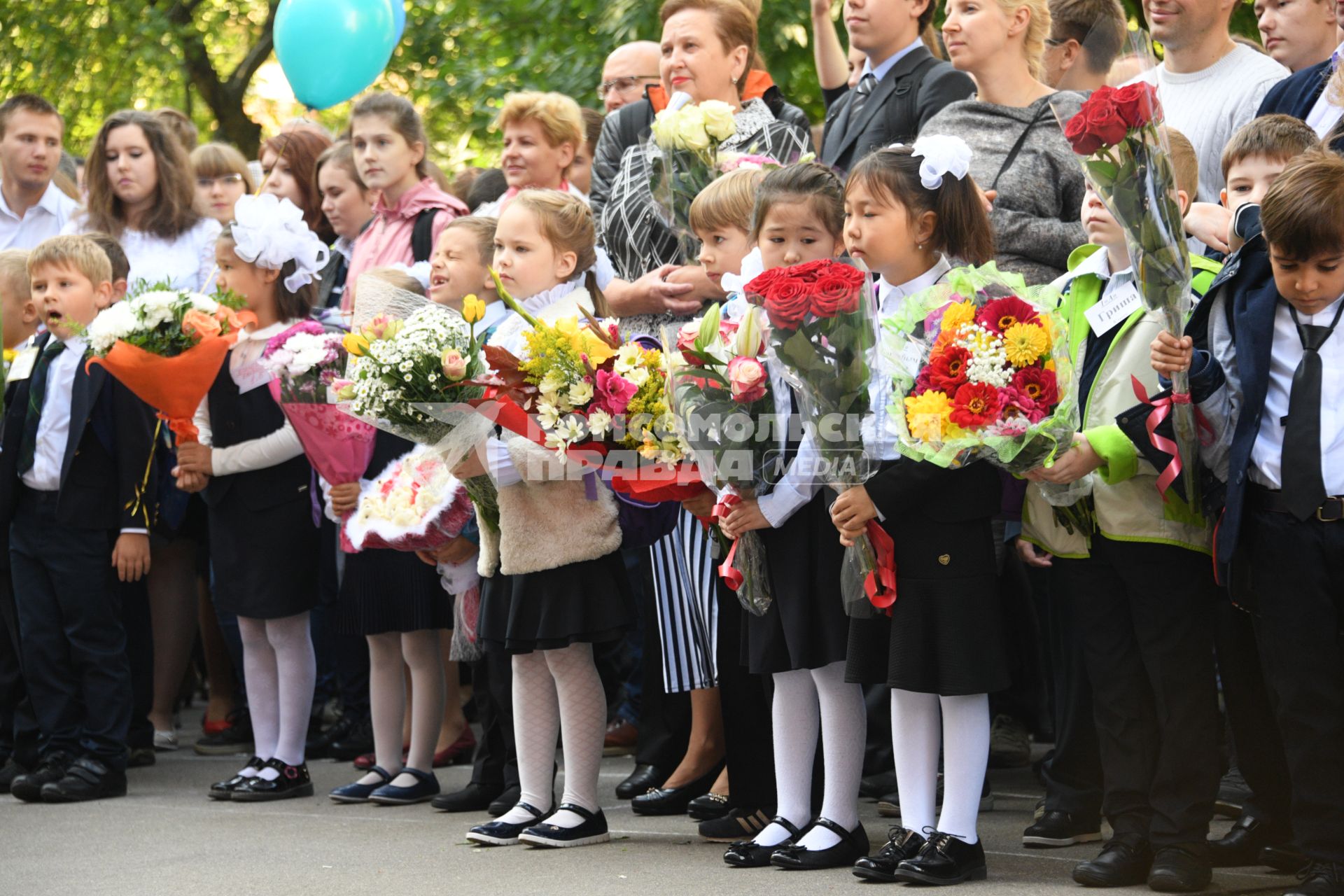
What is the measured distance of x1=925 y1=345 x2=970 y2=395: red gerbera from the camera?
4.00m

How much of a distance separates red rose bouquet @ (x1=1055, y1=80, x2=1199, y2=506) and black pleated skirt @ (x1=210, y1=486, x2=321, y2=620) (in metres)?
3.38

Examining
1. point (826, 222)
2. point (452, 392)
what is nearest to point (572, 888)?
point (452, 392)

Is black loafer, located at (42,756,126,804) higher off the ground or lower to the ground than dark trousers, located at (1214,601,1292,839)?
lower

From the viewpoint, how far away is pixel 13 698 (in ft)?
→ 22.2

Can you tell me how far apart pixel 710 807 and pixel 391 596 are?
146 cm

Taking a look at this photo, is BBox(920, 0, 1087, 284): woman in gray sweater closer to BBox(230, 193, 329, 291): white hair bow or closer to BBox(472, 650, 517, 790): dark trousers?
BBox(472, 650, 517, 790): dark trousers

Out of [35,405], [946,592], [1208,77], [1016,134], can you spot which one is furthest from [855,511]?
[35,405]

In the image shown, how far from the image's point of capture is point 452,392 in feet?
16.0

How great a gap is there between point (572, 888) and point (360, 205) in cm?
430

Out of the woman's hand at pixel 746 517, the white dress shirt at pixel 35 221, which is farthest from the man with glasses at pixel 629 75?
the woman's hand at pixel 746 517

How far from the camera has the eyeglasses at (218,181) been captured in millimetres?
8891

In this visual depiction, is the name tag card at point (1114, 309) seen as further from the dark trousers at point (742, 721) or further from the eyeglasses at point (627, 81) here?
the eyeglasses at point (627, 81)

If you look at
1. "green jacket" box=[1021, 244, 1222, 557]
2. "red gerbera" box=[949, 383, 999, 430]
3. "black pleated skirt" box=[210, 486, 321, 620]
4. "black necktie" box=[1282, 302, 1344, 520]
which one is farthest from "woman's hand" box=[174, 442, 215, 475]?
"black necktie" box=[1282, 302, 1344, 520]

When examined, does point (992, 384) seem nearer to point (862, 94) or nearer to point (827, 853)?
point (827, 853)
